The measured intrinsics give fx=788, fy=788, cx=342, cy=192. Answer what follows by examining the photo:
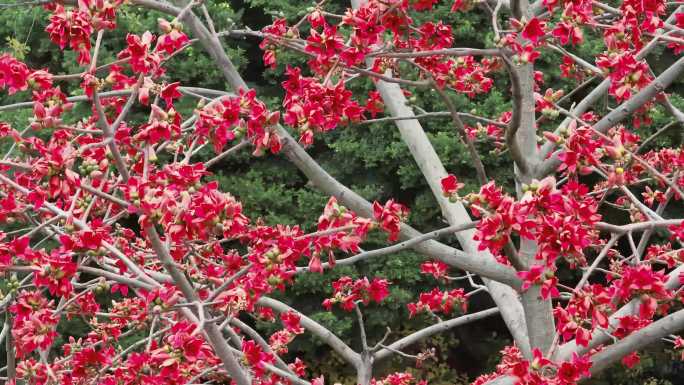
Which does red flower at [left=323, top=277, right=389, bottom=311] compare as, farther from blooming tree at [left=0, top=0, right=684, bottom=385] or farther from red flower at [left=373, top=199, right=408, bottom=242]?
red flower at [left=373, top=199, right=408, bottom=242]

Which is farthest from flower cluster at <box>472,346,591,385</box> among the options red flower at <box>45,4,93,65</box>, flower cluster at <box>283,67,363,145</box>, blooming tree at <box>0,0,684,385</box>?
red flower at <box>45,4,93,65</box>

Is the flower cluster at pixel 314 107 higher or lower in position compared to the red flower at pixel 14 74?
lower

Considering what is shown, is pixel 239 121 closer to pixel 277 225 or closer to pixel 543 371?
pixel 277 225

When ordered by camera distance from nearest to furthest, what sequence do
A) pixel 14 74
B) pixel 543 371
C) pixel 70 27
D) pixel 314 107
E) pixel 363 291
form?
pixel 70 27
pixel 14 74
pixel 543 371
pixel 314 107
pixel 363 291

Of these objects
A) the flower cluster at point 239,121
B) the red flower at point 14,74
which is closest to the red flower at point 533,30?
the flower cluster at point 239,121

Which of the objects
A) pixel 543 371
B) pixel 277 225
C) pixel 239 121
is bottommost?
pixel 543 371

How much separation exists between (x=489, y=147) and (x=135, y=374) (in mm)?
5474

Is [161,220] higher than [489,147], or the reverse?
[161,220]

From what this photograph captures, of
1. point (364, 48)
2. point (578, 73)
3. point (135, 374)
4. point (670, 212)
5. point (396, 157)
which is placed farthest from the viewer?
point (670, 212)

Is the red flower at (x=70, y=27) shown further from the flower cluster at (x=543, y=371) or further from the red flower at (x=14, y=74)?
the flower cluster at (x=543, y=371)

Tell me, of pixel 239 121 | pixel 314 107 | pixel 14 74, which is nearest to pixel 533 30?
pixel 314 107

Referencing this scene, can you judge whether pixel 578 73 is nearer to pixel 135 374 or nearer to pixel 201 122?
pixel 201 122

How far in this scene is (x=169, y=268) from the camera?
7.07 ft

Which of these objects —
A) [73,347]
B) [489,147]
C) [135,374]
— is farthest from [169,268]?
[489,147]
